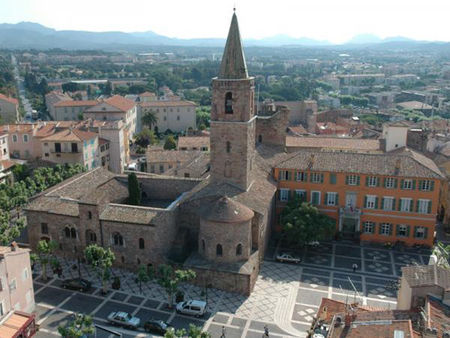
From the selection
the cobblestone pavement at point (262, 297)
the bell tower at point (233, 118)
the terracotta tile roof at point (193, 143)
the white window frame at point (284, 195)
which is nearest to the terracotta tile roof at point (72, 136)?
the terracotta tile roof at point (193, 143)

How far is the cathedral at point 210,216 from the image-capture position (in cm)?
4928

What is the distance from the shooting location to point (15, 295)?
135ft

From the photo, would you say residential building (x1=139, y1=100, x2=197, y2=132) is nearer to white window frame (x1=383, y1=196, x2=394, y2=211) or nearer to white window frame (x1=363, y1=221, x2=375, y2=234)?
white window frame (x1=363, y1=221, x2=375, y2=234)

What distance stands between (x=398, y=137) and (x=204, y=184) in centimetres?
3802

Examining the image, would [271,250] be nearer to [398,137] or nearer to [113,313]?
[113,313]

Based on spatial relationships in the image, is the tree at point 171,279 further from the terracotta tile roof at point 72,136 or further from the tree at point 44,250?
the terracotta tile roof at point 72,136

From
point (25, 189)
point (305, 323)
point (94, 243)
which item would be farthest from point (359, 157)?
point (25, 189)

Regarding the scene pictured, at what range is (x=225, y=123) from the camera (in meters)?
55.2

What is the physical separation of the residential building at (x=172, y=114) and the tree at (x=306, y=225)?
94361mm

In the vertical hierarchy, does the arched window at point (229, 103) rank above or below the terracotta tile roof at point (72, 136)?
above

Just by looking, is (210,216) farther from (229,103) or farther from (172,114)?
(172,114)

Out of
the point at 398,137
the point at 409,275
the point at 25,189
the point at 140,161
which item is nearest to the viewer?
the point at 409,275

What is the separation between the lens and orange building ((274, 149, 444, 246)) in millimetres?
58875

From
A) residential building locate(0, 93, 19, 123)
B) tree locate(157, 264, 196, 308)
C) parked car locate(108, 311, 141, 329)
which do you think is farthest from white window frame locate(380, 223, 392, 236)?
residential building locate(0, 93, 19, 123)
